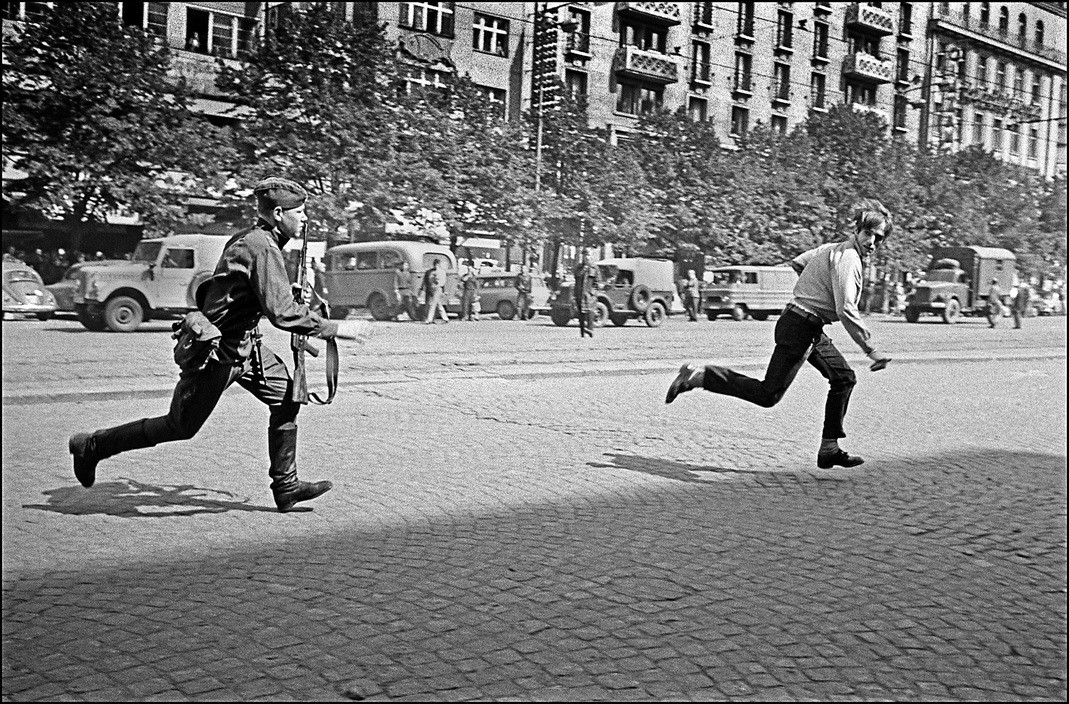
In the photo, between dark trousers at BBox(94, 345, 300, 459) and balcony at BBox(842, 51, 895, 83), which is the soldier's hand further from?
balcony at BBox(842, 51, 895, 83)

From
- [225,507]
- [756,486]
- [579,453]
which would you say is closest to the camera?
[225,507]

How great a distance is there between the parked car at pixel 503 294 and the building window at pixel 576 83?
121 inches

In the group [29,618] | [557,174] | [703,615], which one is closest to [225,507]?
[29,618]

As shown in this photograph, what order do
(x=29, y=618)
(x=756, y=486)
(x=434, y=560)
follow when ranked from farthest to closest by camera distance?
(x=756, y=486), (x=434, y=560), (x=29, y=618)

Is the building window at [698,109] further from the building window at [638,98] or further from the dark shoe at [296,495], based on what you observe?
the dark shoe at [296,495]

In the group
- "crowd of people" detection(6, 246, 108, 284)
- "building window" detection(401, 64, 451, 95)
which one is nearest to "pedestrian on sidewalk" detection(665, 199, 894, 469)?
"building window" detection(401, 64, 451, 95)

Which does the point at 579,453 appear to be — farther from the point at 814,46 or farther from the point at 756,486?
the point at 814,46

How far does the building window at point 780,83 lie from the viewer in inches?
549

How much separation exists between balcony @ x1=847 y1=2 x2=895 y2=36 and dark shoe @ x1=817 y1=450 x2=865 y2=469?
27.3ft

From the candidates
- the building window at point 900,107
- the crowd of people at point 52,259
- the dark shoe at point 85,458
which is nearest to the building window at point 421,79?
the crowd of people at point 52,259

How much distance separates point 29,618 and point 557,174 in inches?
442

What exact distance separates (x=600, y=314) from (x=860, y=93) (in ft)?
20.0

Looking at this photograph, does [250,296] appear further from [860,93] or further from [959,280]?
[959,280]

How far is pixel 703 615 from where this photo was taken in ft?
13.0
